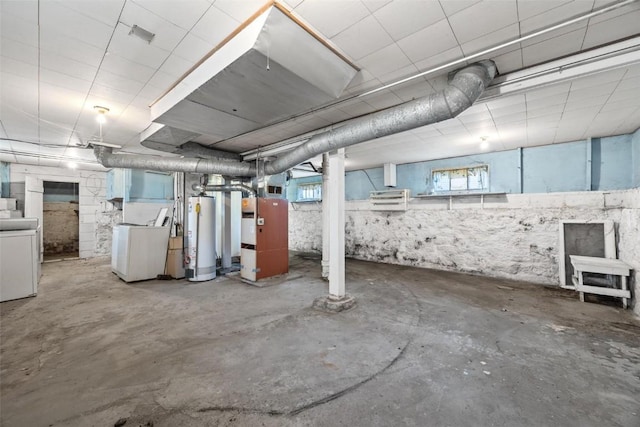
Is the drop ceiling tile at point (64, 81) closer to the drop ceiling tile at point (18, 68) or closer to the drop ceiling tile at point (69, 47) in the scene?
the drop ceiling tile at point (18, 68)

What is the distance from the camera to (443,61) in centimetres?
218

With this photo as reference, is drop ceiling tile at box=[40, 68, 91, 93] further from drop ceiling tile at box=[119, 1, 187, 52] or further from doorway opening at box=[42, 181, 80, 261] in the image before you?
doorway opening at box=[42, 181, 80, 261]

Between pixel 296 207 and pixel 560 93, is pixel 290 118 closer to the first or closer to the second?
pixel 560 93

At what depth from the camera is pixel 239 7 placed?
159 cm

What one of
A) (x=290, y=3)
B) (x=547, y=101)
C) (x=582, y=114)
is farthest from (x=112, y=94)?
(x=582, y=114)

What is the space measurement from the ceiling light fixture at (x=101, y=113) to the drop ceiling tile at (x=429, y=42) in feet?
11.9

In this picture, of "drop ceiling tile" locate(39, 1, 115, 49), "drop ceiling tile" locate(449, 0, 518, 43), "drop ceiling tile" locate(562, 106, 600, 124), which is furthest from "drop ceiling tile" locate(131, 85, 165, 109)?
"drop ceiling tile" locate(562, 106, 600, 124)

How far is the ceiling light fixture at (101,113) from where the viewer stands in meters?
3.09

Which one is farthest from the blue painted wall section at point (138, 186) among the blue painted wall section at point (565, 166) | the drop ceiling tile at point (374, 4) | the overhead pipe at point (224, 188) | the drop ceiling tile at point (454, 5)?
the drop ceiling tile at point (454, 5)

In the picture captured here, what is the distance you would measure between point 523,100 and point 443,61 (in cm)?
150

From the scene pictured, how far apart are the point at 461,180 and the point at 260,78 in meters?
5.16

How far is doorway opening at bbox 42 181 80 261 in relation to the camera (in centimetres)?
753

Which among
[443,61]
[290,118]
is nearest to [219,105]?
[290,118]

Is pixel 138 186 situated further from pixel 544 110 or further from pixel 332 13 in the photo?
pixel 544 110
